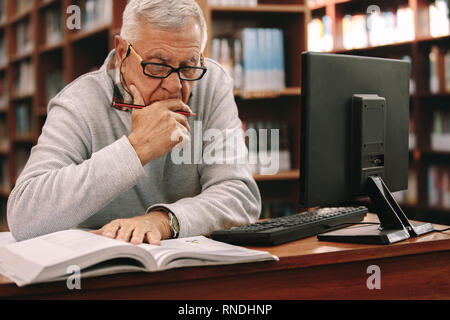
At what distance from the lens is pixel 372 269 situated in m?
1.02

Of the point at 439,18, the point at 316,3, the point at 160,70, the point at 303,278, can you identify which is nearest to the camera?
the point at 303,278

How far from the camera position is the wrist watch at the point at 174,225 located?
1097 millimetres

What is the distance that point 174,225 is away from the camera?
1.11m

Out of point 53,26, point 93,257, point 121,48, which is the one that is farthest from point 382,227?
point 53,26

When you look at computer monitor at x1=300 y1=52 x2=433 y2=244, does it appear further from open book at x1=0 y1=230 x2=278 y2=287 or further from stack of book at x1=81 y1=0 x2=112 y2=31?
stack of book at x1=81 y1=0 x2=112 y2=31

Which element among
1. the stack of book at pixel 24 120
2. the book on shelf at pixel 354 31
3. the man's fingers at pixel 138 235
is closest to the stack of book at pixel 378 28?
the book on shelf at pixel 354 31

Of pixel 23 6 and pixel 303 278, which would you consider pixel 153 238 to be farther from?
pixel 23 6

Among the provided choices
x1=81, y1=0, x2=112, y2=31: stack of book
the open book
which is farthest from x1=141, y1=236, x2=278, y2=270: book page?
x1=81, y1=0, x2=112, y2=31: stack of book

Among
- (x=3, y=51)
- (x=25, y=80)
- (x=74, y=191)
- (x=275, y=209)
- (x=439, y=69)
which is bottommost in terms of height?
(x=275, y=209)

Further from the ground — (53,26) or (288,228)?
(53,26)

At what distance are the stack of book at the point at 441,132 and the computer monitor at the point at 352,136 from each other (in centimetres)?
224

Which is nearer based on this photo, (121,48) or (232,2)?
(121,48)

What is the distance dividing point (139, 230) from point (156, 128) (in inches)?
11.5

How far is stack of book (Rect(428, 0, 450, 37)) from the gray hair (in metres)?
2.44
